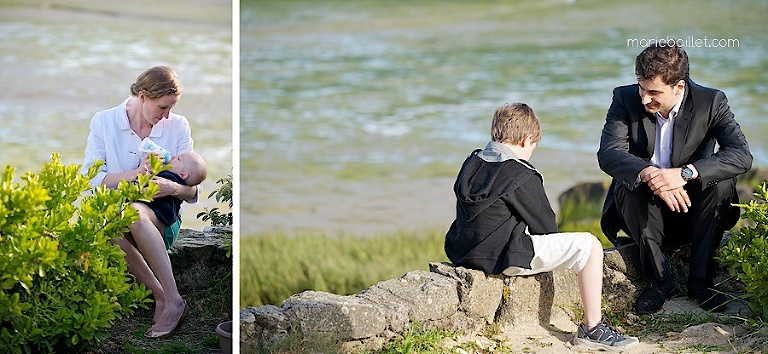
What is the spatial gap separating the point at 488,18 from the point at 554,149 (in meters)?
5.22

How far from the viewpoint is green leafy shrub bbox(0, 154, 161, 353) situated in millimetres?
3271

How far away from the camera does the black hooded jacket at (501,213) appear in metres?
3.75

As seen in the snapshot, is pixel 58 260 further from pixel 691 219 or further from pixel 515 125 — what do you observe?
pixel 691 219

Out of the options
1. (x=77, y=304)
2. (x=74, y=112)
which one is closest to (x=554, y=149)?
(x=74, y=112)

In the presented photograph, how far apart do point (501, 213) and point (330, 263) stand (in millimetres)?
5435

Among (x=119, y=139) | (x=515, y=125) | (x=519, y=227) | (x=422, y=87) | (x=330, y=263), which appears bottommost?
(x=330, y=263)

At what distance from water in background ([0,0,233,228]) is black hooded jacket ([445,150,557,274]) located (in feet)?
21.6

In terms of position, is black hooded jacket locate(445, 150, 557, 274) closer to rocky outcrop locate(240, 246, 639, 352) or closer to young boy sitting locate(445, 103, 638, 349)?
young boy sitting locate(445, 103, 638, 349)

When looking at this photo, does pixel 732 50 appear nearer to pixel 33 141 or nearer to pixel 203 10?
pixel 203 10

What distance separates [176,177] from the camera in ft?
13.1

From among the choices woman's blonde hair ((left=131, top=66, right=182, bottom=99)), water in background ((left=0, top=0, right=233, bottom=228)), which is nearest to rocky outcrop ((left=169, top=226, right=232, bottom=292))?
woman's blonde hair ((left=131, top=66, right=182, bottom=99))

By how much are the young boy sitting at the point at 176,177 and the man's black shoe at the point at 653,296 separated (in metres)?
1.87

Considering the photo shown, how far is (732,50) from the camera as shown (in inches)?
639

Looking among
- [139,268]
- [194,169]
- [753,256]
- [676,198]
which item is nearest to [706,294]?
[753,256]
